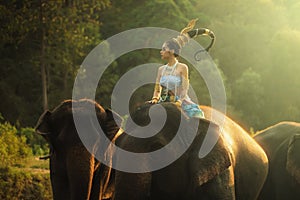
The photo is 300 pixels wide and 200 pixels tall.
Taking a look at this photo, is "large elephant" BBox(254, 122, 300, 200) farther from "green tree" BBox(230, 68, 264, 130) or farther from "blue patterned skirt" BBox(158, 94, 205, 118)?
"green tree" BBox(230, 68, 264, 130)

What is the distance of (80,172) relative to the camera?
9.39 m

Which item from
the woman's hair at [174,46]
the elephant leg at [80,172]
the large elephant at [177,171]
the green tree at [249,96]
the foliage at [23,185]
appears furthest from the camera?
the green tree at [249,96]

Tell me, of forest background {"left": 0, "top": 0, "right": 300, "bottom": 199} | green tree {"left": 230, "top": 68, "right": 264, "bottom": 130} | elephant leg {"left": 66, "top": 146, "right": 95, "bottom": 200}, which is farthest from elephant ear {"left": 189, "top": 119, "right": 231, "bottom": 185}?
green tree {"left": 230, "top": 68, "right": 264, "bottom": 130}

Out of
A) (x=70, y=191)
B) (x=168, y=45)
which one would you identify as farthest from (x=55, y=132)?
(x=168, y=45)

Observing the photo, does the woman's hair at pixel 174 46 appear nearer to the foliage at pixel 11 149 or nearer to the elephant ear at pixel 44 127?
the elephant ear at pixel 44 127

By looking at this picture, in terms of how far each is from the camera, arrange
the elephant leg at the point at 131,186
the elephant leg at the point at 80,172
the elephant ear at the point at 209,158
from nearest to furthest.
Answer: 1. the elephant leg at the point at 131,186
2. the elephant ear at the point at 209,158
3. the elephant leg at the point at 80,172

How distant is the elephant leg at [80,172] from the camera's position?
30.6ft

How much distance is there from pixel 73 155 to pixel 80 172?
0.25 meters

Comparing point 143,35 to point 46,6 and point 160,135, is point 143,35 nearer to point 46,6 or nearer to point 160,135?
point 46,6

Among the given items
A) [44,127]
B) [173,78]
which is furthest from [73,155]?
[173,78]

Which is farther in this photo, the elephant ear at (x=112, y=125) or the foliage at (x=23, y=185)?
the foliage at (x=23, y=185)

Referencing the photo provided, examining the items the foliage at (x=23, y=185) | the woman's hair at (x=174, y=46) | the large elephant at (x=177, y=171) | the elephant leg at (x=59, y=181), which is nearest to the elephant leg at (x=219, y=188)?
the large elephant at (x=177, y=171)

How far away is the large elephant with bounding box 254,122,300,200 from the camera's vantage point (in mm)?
11781

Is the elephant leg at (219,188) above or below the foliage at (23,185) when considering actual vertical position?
above
